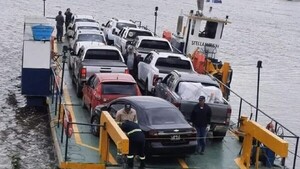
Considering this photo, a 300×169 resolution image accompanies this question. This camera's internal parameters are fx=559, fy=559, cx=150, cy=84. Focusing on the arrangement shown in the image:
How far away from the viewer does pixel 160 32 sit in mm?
54281

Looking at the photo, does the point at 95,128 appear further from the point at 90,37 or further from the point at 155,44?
the point at 90,37

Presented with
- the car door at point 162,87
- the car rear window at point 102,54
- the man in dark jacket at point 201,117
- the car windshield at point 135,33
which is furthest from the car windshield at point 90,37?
the man in dark jacket at point 201,117

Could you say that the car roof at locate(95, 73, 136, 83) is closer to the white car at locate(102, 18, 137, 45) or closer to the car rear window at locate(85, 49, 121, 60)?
the car rear window at locate(85, 49, 121, 60)

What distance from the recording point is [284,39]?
6019cm

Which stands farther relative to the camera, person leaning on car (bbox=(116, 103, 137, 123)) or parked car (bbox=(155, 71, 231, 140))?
parked car (bbox=(155, 71, 231, 140))

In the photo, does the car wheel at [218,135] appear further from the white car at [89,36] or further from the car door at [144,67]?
the white car at [89,36]

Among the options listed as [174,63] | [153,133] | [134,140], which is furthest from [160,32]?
[134,140]

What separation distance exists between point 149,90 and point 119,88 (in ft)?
12.2

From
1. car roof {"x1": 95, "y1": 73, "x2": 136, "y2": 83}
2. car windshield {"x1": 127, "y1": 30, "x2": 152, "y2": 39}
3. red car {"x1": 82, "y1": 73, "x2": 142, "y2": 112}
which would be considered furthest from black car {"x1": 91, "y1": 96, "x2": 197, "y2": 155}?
car windshield {"x1": 127, "y1": 30, "x2": 152, "y2": 39}

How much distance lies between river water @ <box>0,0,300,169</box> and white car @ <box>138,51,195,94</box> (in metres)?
4.03

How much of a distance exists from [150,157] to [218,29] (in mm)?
17703

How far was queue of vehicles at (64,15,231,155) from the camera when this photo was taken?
43.7 feet

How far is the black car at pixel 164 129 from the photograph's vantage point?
43.0 feet

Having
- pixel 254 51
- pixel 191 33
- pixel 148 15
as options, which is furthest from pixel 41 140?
pixel 148 15
